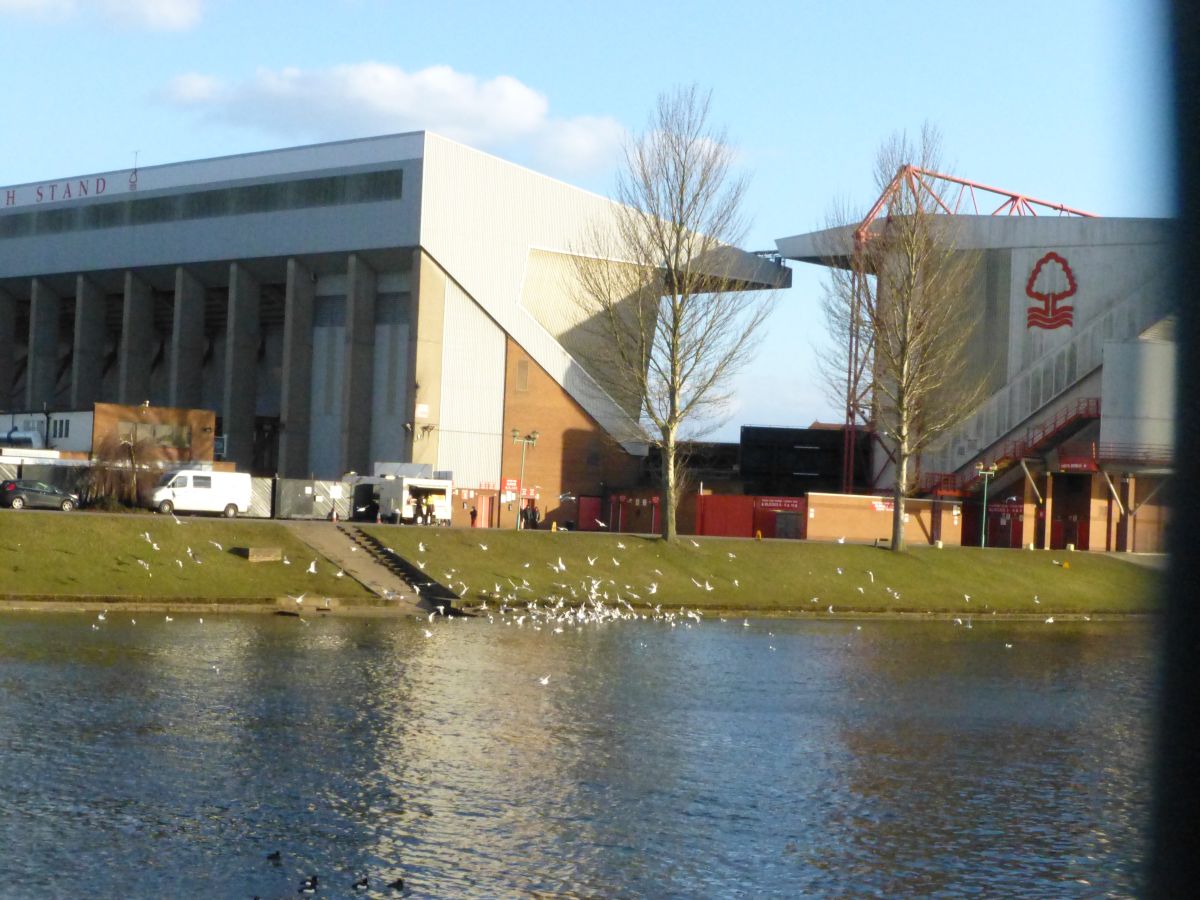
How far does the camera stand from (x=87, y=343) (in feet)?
260

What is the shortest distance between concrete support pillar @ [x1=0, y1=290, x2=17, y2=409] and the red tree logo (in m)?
59.6

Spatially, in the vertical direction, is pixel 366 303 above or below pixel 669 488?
above

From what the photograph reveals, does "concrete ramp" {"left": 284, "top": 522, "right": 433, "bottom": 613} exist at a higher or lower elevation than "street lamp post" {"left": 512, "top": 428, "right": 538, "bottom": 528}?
lower

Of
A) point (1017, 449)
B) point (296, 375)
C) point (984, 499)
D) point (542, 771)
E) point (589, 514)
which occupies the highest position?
point (296, 375)

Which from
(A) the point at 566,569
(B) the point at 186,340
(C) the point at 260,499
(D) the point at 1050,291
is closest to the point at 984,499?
(D) the point at 1050,291

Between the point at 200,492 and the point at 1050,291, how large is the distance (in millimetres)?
41009

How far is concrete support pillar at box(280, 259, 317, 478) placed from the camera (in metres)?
70.7

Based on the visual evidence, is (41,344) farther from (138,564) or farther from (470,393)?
(138,564)

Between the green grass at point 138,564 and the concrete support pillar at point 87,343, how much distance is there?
3970 cm

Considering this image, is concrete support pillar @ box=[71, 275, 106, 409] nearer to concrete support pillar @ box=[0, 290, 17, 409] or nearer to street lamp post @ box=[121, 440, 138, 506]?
concrete support pillar @ box=[0, 290, 17, 409]

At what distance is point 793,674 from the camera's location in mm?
27312

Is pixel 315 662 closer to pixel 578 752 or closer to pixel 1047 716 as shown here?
pixel 578 752

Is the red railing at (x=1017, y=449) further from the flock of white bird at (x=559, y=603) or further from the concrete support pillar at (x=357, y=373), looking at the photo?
the concrete support pillar at (x=357, y=373)

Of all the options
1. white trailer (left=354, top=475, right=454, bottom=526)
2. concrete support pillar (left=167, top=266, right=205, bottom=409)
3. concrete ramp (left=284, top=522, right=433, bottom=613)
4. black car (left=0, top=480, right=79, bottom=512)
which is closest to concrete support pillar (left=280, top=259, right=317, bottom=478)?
concrete support pillar (left=167, top=266, right=205, bottom=409)
